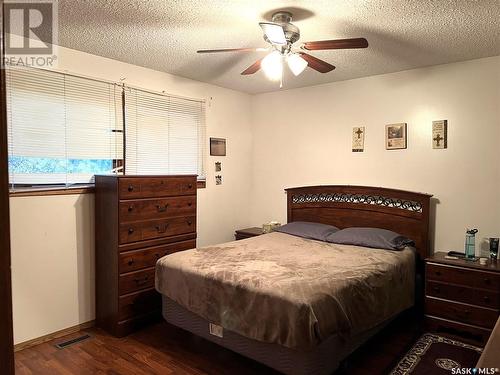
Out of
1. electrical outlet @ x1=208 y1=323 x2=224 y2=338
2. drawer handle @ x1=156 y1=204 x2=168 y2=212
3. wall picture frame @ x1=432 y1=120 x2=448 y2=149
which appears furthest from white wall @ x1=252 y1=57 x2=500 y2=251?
electrical outlet @ x1=208 y1=323 x2=224 y2=338

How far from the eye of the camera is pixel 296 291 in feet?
7.44

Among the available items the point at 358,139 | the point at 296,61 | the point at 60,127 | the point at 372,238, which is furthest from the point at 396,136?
the point at 60,127

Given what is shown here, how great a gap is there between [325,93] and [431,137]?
1.34m

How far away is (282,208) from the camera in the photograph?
15.9ft

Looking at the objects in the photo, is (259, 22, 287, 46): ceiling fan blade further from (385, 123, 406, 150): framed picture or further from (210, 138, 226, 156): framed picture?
(210, 138, 226, 156): framed picture

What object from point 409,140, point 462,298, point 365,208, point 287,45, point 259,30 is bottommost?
point 462,298

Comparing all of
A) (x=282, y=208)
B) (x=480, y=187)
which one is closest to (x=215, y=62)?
(x=282, y=208)

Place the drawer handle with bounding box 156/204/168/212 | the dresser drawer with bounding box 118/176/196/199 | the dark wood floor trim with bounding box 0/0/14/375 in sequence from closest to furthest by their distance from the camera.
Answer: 1. the dark wood floor trim with bounding box 0/0/14/375
2. the dresser drawer with bounding box 118/176/196/199
3. the drawer handle with bounding box 156/204/168/212

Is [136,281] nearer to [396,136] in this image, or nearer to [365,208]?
[365,208]

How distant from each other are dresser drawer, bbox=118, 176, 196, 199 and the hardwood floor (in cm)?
125

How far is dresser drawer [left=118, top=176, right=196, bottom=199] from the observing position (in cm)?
316

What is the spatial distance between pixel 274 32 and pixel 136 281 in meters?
2.42

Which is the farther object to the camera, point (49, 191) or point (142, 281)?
point (142, 281)

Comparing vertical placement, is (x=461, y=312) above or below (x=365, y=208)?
below
